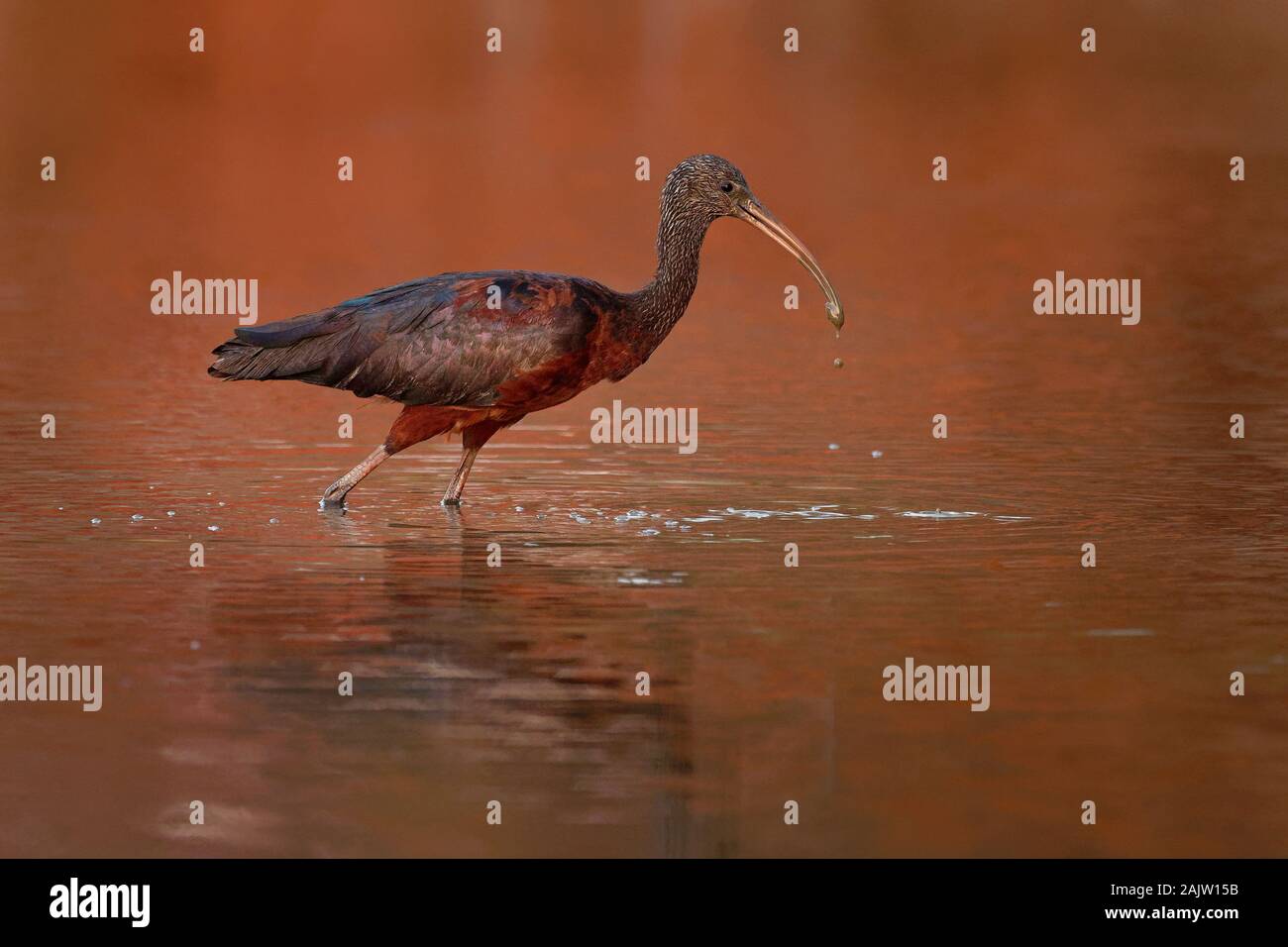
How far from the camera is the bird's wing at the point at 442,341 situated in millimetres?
14492

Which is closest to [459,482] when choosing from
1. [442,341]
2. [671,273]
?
[442,341]

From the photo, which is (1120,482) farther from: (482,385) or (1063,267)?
(1063,267)

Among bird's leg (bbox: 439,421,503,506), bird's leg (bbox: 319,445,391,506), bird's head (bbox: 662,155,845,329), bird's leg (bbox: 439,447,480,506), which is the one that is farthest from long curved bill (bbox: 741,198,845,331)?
bird's leg (bbox: 319,445,391,506)

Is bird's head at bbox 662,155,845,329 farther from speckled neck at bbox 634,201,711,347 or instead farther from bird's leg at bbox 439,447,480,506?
bird's leg at bbox 439,447,480,506

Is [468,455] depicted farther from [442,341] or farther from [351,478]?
[442,341]

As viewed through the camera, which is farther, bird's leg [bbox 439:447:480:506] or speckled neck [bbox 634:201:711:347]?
bird's leg [bbox 439:447:480:506]

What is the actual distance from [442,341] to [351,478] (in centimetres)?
111

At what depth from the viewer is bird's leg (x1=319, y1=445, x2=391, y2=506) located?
1491 centimetres

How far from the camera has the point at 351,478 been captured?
49.1 ft

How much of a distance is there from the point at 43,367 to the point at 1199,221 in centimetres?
2103

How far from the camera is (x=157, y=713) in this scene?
998 centimetres

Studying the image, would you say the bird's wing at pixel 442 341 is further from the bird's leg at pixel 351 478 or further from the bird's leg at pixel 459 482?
the bird's leg at pixel 459 482

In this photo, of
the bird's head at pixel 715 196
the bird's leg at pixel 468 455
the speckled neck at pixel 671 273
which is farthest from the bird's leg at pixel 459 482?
the bird's head at pixel 715 196
